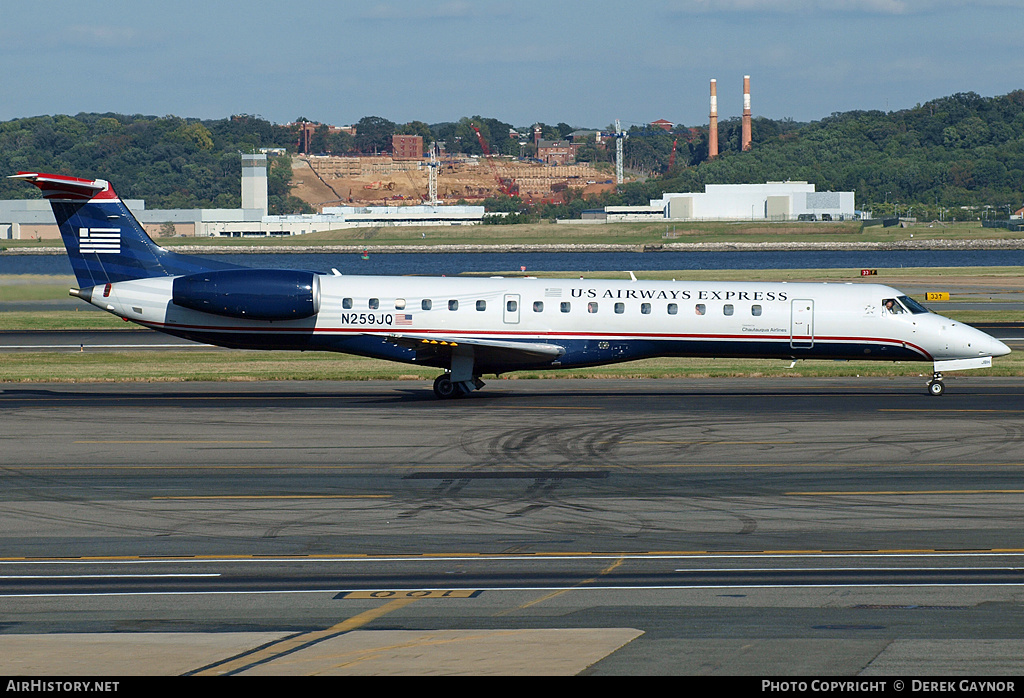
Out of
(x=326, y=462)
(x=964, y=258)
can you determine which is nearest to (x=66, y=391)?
(x=326, y=462)

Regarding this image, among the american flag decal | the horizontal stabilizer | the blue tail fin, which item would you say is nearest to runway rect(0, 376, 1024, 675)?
the blue tail fin

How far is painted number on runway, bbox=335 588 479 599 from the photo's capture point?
1300cm

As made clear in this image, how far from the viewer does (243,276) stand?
29734 mm

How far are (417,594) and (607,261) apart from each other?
441ft

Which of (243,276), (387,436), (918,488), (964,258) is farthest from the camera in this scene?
(964,258)

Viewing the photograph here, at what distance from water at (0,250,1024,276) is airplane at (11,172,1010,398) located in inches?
3354

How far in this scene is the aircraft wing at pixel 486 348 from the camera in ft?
96.2

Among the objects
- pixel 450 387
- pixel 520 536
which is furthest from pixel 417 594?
pixel 450 387

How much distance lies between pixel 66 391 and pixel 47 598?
20.4 m

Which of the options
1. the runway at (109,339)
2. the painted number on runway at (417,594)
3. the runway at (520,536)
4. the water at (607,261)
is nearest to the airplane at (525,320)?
the runway at (520,536)

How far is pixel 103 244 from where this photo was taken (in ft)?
101

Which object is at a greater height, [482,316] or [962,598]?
[482,316]

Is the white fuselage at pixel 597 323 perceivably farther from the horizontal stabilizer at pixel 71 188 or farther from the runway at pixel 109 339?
the runway at pixel 109 339
